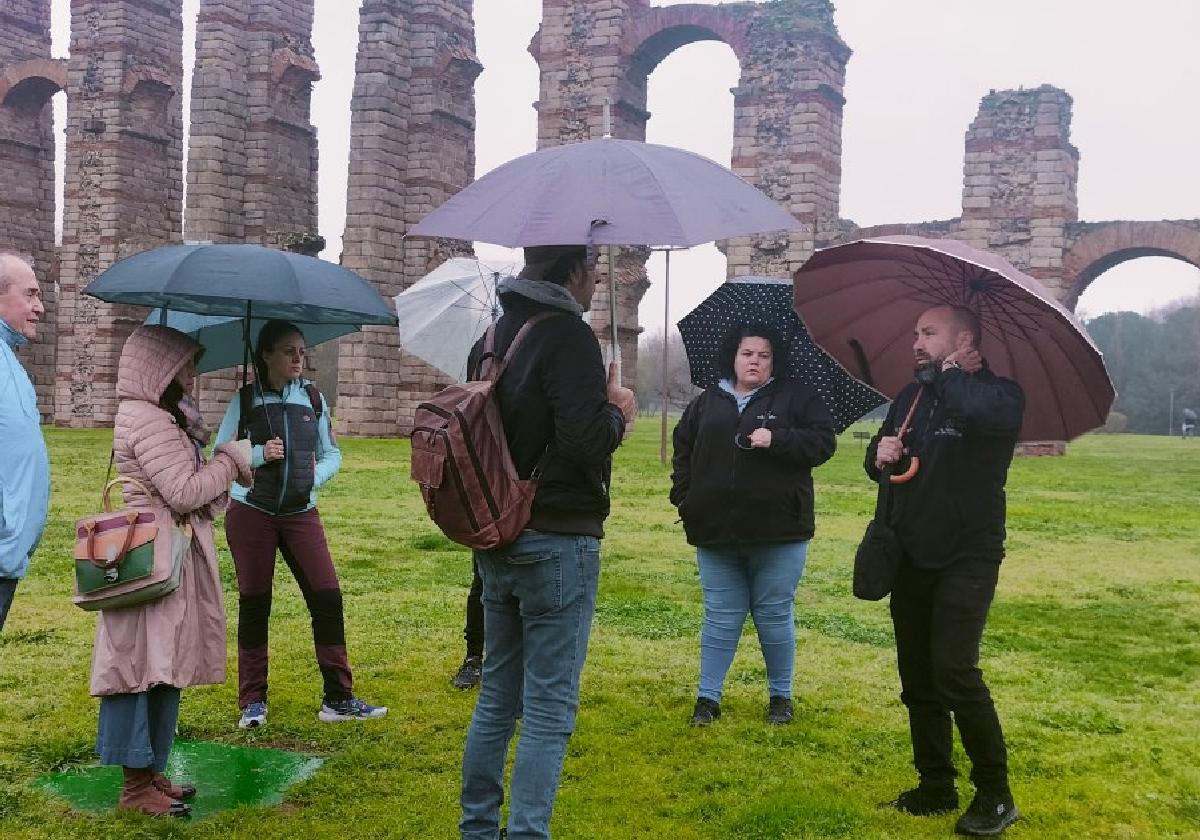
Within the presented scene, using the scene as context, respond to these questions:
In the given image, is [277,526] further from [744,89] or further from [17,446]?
[744,89]

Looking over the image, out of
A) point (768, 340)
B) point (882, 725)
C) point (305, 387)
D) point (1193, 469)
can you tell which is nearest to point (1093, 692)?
point (882, 725)

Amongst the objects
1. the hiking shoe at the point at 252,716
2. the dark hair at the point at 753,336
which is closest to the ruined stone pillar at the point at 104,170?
the hiking shoe at the point at 252,716

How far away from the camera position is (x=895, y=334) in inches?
172

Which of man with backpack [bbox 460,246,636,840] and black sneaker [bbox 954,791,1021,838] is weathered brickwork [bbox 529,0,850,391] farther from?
man with backpack [bbox 460,246,636,840]

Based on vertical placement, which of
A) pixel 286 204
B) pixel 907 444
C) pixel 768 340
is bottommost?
pixel 907 444

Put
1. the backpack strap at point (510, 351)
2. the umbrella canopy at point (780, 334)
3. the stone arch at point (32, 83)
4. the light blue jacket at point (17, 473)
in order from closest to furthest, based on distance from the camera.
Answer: the backpack strap at point (510, 351)
the light blue jacket at point (17, 473)
the umbrella canopy at point (780, 334)
the stone arch at point (32, 83)

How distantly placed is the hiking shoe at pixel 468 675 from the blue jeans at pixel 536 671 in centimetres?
227

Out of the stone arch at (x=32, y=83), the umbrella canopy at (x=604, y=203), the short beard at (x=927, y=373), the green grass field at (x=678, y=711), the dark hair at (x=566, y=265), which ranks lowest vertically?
the green grass field at (x=678, y=711)

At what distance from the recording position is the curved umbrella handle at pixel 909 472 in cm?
390

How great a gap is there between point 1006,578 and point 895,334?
5.40m

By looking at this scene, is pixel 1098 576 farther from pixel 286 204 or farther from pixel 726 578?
pixel 286 204

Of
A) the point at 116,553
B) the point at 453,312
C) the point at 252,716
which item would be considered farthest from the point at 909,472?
the point at 453,312

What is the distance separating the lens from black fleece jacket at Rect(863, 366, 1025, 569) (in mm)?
3791

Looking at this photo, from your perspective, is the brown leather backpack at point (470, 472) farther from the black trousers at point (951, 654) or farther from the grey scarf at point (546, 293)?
the black trousers at point (951, 654)
